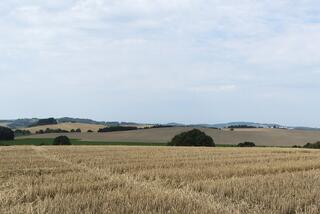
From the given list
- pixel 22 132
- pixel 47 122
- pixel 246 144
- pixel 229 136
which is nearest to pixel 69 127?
pixel 22 132

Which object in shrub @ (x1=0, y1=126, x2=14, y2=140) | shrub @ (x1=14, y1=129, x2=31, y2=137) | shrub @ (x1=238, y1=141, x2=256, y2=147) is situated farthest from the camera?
shrub @ (x1=14, y1=129, x2=31, y2=137)

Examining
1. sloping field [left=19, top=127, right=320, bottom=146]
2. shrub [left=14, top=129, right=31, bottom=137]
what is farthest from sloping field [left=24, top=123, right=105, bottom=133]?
sloping field [left=19, top=127, right=320, bottom=146]

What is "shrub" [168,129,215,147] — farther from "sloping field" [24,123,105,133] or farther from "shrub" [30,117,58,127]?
"shrub" [30,117,58,127]

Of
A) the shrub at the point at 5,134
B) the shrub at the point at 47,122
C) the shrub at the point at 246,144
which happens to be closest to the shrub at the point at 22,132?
the shrub at the point at 47,122

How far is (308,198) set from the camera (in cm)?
819

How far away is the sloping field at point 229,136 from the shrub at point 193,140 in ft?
16.6

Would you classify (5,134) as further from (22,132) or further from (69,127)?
(69,127)

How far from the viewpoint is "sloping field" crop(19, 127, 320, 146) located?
72.4 meters

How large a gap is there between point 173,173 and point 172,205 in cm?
560

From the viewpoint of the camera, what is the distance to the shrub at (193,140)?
2616 inches

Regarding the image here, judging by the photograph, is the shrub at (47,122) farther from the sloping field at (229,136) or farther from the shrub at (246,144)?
the shrub at (246,144)

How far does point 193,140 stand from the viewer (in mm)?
67125

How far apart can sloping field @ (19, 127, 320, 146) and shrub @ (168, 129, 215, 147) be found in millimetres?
5065

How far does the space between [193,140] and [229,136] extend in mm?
12983
